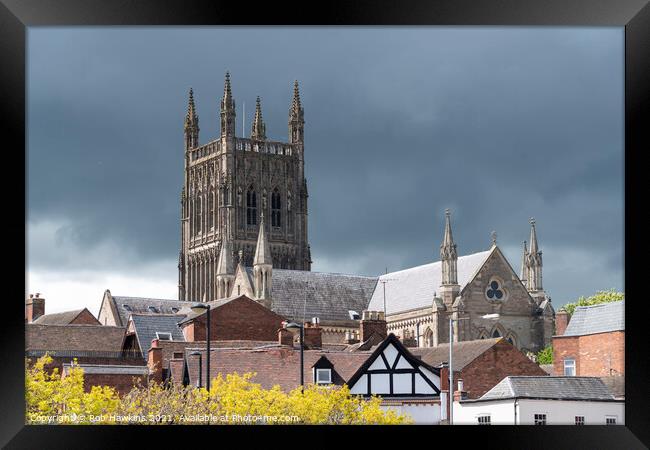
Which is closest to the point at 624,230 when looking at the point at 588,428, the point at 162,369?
the point at 588,428

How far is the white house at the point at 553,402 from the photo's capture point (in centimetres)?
2530

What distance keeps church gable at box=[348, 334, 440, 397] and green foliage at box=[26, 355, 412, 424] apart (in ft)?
27.9

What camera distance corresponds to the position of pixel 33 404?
61.7 feet

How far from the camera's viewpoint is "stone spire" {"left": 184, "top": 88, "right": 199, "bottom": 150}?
84.6 m

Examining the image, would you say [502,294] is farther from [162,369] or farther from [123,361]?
[162,369]

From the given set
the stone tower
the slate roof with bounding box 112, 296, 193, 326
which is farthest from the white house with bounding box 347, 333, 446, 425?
the stone tower

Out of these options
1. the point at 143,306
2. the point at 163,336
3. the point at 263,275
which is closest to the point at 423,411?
the point at 163,336

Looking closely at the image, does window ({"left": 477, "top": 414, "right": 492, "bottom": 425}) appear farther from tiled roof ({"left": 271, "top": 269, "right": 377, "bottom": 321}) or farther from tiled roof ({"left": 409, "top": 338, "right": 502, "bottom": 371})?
tiled roof ({"left": 271, "top": 269, "right": 377, "bottom": 321})

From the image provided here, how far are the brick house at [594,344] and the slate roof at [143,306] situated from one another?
1062 inches

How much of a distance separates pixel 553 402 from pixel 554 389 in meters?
0.70

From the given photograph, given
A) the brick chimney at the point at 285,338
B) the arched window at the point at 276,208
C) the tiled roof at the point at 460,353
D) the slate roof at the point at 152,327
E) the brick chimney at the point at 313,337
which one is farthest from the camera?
the arched window at the point at 276,208

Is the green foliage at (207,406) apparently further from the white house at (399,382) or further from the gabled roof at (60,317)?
the gabled roof at (60,317)

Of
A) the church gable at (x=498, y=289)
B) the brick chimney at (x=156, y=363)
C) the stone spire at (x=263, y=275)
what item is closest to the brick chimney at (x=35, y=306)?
the stone spire at (x=263, y=275)

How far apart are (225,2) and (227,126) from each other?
72917 mm
